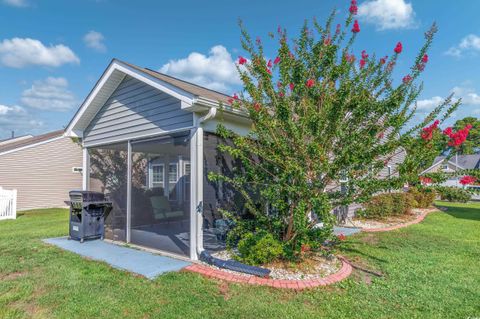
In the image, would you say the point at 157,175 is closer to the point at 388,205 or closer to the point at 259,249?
the point at 259,249

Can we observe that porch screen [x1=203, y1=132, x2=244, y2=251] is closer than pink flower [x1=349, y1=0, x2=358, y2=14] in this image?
No

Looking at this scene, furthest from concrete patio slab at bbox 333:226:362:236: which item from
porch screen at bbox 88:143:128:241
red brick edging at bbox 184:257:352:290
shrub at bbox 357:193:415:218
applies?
porch screen at bbox 88:143:128:241

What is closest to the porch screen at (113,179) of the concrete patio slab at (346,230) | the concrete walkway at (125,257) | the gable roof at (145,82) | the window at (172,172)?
the concrete walkway at (125,257)

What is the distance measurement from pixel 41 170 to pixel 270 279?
52.4 feet

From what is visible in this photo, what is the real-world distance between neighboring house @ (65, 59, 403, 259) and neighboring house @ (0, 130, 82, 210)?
30.7 ft

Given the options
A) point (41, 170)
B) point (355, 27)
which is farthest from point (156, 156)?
point (41, 170)

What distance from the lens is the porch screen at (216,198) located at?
537 centimetres

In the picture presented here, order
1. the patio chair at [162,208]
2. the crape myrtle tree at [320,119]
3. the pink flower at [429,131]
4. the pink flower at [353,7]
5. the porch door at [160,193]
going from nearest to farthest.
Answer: the pink flower at [429,131], the crape myrtle tree at [320,119], the pink flower at [353,7], the porch door at [160,193], the patio chair at [162,208]

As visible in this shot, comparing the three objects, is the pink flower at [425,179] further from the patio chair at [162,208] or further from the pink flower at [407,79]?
the patio chair at [162,208]

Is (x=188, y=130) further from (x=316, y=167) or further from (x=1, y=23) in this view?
(x=1, y=23)

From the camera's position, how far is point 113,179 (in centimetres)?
722

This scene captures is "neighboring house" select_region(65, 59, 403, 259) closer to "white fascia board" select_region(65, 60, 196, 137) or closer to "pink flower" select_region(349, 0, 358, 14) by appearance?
"white fascia board" select_region(65, 60, 196, 137)

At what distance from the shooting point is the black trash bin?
6.66 m

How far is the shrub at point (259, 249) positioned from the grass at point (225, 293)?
2.45ft
